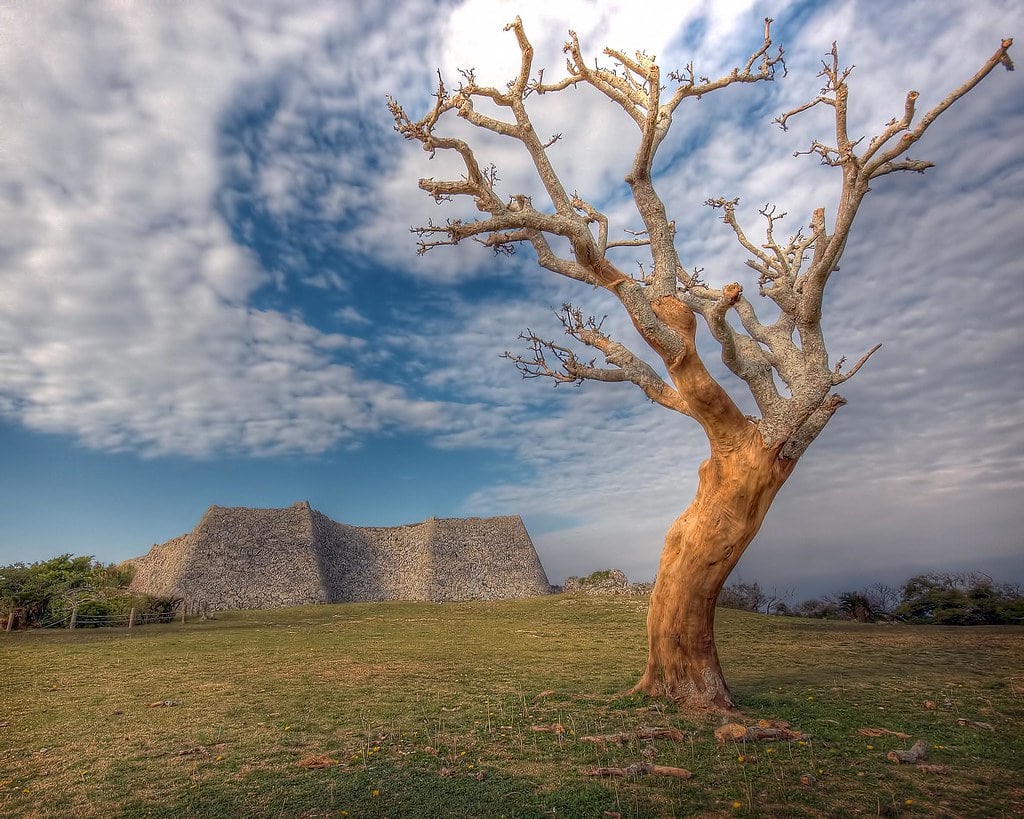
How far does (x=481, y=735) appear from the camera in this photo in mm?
6965

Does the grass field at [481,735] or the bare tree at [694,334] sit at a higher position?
the bare tree at [694,334]

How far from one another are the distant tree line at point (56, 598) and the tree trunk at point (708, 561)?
1017 inches

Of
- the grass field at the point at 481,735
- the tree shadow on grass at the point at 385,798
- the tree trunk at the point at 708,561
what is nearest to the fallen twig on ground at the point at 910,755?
the grass field at the point at 481,735

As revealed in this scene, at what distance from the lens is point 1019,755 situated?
616 centimetres

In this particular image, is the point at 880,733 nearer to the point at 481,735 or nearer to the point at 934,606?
the point at 481,735

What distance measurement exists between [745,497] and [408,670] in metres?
8.11

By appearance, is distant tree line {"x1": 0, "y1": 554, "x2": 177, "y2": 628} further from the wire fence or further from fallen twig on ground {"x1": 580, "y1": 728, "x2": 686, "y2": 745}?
fallen twig on ground {"x1": 580, "y1": 728, "x2": 686, "y2": 745}

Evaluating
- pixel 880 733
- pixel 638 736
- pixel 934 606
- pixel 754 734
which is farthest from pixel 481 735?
pixel 934 606

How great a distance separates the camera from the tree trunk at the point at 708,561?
797 centimetres

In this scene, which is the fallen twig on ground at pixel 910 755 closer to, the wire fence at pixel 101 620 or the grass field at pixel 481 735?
the grass field at pixel 481 735

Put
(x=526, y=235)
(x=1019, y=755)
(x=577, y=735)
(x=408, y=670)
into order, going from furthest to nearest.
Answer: (x=408, y=670)
(x=526, y=235)
(x=577, y=735)
(x=1019, y=755)

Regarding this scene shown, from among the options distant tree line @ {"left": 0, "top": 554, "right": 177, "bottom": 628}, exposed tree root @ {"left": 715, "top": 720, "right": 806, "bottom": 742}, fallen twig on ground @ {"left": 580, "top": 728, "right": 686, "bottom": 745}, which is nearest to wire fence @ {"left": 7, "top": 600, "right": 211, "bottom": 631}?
distant tree line @ {"left": 0, "top": 554, "right": 177, "bottom": 628}

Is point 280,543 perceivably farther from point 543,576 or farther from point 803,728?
point 803,728

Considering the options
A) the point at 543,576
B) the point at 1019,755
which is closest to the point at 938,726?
the point at 1019,755
